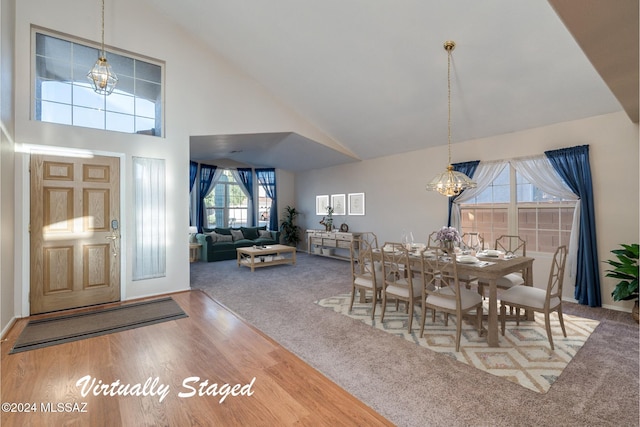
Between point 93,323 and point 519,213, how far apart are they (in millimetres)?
6241

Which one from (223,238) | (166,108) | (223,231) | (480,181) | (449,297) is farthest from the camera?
(223,231)

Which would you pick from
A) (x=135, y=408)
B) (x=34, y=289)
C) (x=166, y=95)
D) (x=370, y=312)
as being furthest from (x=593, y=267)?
(x=34, y=289)

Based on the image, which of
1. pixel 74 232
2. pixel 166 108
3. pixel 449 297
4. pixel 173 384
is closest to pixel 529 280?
pixel 449 297

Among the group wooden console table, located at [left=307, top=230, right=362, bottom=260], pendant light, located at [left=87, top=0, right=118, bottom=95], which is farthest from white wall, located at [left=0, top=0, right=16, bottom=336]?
A: wooden console table, located at [left=307, top=230, right=362, bottom=260]

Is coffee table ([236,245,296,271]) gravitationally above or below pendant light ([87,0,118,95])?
below

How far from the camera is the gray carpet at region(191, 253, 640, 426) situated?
187cm

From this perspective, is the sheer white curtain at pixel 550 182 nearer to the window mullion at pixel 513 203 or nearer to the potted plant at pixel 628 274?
the window mullion at pixel 513 203

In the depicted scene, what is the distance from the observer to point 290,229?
9.55m

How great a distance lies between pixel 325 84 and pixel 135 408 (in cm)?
484

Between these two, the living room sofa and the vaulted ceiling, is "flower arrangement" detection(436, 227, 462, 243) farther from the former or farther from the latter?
the living room sofa

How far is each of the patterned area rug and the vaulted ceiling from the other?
2.38 m

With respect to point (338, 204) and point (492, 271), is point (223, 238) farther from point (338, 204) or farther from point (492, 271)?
point (492, 271)

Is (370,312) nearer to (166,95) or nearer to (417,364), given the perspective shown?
(417,364)

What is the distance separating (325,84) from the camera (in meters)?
4.94
